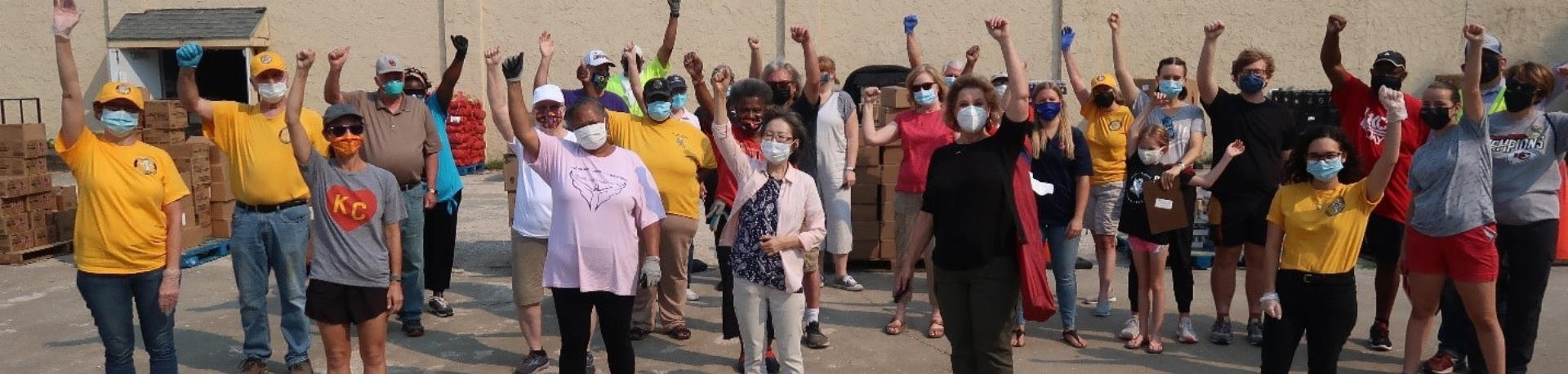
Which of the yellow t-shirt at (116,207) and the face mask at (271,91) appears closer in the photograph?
the yellow t-shirt at (116,207)

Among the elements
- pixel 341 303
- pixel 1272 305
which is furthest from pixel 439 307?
pixel 1272 305

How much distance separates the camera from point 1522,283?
19.4 feet

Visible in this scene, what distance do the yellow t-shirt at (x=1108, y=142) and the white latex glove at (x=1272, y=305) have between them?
7.07 feet

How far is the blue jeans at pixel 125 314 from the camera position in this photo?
526 centimetres

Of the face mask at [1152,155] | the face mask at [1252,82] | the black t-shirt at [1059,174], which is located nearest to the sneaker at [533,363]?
the black t-shirt at [1059,174]

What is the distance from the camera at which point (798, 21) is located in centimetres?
1861

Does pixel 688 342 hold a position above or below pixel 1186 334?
below

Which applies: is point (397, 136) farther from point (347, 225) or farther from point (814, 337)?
point (814, 337)

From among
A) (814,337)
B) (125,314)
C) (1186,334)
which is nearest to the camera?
(125,314)

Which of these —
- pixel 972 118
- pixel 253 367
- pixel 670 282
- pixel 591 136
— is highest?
pixel 972 118

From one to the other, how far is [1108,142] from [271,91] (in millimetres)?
4772

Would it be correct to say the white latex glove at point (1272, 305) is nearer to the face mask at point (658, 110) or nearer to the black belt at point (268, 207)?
the face mask at point (658, 110)

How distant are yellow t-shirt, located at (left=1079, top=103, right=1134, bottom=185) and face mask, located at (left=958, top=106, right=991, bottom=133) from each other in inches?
91.6

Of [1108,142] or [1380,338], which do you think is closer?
[1380,338]
